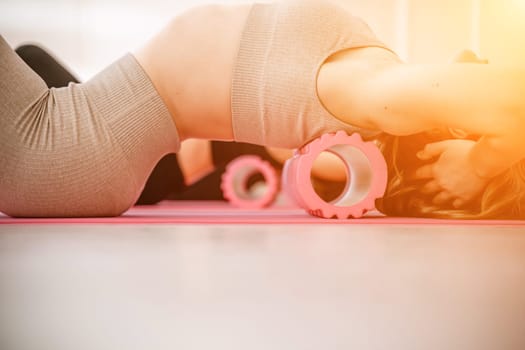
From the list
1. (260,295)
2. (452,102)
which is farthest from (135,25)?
(260,295)

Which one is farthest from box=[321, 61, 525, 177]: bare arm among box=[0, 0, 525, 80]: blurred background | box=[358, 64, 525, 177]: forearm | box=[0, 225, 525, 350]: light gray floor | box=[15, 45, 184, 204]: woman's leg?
box=[0, 0, 525, 80]: blurred background

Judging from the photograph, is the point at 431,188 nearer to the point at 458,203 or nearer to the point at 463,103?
the point at 458,203

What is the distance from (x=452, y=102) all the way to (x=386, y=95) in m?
0.10

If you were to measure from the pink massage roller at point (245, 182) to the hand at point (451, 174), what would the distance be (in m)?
0.85

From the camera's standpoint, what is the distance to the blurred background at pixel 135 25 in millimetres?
2531

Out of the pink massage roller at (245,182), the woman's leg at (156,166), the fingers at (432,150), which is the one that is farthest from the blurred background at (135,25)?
the fingers at (432,150)

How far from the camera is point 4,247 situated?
26.3 inches

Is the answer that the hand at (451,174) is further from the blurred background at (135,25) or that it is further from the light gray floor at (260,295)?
the blurred background at (135,25)

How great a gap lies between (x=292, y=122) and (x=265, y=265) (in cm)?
40

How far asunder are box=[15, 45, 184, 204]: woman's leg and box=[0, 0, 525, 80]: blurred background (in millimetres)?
1344

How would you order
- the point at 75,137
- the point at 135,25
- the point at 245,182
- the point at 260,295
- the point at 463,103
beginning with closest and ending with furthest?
the point at 260,295 < the point at 463,103 < the point at 75,137 < the point at 245,182 < the point at 135,25

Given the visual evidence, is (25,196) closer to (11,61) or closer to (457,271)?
(11,61)

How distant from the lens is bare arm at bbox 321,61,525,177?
0.75 meters

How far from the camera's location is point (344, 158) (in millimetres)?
1037
